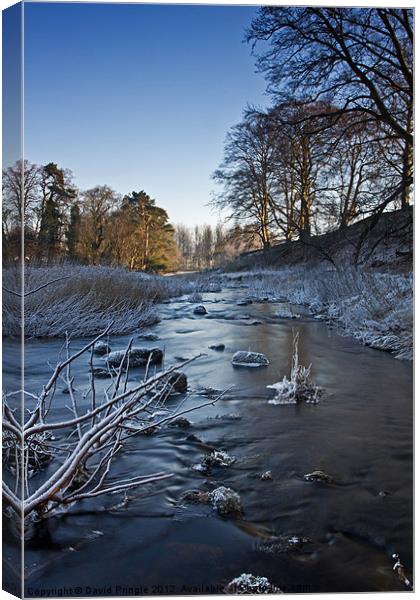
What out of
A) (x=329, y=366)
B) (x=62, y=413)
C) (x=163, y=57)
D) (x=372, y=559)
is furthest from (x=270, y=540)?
(x=163, y=57)

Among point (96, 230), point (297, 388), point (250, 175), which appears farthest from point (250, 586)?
point (250, 175)

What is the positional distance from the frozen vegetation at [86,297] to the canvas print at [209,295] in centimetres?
1

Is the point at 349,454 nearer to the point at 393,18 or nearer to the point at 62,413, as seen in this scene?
the point at 62,413

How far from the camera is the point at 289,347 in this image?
300cm

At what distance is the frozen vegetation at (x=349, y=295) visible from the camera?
298 centimetres

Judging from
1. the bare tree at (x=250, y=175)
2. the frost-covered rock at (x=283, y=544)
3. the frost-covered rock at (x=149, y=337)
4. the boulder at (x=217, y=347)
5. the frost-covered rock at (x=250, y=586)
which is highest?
the bare tree at (x=250, y=175)

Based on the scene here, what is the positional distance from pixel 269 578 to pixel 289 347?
1.29m

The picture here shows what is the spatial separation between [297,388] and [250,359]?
0.33m

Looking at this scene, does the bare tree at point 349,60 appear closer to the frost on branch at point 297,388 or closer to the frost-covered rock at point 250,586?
the frost on branch at point 297,388

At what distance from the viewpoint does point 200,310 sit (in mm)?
3127

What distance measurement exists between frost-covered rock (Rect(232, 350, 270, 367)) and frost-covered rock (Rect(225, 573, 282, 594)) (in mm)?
1124

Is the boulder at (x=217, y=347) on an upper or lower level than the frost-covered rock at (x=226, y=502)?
upper

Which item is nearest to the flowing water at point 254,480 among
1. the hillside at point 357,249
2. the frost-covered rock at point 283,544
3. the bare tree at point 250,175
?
the frost-covered rock at point 283,544

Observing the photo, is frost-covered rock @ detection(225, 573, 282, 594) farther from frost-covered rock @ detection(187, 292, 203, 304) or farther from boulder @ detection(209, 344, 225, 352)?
frost-covered rock @ detection(187, 292, 203, 304)
